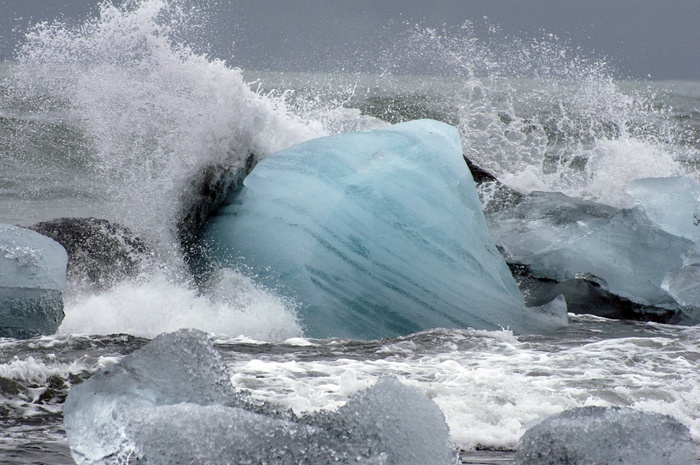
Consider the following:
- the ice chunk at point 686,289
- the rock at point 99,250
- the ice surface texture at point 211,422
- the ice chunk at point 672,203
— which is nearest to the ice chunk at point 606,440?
the ice surface texture at point 211,422

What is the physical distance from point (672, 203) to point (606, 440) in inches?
166

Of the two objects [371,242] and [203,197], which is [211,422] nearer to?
[371,242]

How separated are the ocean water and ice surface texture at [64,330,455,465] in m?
0.57

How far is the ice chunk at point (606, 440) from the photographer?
2.52m

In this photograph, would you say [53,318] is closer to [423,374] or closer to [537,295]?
[423,374]

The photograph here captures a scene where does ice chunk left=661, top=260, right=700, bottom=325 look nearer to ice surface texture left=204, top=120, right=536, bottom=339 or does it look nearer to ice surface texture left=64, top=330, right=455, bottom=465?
ice surface texture left=204, top=120, right=536, bottom=339

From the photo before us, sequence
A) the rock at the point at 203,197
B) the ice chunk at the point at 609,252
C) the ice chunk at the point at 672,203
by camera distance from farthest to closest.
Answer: the ice chunk at the point at 672,203
the ice chunk at the point at 609,252
the rock at the point at 203,197

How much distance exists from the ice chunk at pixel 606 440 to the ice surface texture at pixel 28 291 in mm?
2895

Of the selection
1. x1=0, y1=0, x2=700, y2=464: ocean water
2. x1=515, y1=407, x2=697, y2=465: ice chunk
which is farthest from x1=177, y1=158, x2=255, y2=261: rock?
x1=515, y1=407, x2=697, y2=465: ice chunk

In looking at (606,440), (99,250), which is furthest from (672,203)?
(606,440)

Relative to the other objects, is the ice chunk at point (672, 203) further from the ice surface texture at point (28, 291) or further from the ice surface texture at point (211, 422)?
the ice surface texture at point (211, 422)

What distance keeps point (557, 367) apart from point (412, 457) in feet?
6.90

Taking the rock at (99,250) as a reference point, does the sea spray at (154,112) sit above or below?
above

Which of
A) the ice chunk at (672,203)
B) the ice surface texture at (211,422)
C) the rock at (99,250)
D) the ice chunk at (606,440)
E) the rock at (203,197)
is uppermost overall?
the ice chunk at (672,203)
